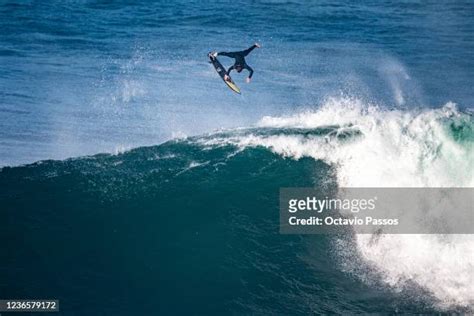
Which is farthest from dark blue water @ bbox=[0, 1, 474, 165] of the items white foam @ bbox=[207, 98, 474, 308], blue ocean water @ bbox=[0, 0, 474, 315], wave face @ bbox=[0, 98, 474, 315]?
white foam @ bbox=[207, 98, 474, 308]

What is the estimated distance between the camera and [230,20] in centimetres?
3606

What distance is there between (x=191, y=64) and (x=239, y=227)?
1814 cm

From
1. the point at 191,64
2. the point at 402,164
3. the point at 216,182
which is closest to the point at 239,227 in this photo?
the point at 216,182

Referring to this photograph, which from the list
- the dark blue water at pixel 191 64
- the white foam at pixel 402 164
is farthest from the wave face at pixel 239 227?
the dark blue water at pixel 191 64

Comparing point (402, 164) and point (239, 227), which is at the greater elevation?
point (402, 164)

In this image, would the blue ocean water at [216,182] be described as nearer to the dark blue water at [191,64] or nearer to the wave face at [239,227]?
the wave face at [239,227]

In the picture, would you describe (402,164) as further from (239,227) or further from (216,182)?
(216,182)

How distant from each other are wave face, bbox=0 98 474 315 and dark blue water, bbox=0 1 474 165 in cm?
721

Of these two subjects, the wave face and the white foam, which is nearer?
the wave face

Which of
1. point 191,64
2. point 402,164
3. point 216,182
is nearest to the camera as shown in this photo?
point 402,164

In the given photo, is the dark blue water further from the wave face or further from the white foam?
the white foam

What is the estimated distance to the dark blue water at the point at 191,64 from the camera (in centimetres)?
2616

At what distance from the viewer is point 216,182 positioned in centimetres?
1628

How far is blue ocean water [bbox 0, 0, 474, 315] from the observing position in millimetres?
12289
